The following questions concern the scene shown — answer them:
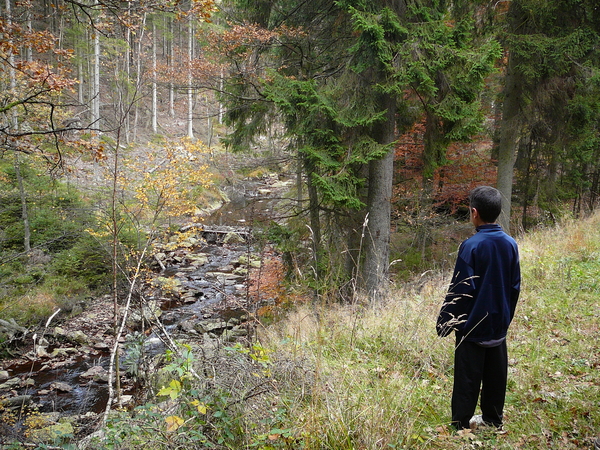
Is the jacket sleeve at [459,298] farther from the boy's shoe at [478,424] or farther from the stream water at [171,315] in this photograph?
the stream water at [171,315]

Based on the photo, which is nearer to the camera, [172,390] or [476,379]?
[172,390]

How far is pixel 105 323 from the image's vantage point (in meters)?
10.9

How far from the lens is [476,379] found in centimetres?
260

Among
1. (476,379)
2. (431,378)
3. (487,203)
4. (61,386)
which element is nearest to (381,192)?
(431,378)

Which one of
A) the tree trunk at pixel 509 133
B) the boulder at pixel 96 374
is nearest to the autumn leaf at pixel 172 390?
the boulder at pixel 96 374

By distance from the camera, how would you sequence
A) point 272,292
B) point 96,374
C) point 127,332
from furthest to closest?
point 127,332, point 272,292, point 96,374

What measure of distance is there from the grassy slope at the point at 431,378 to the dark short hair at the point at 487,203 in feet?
3.92

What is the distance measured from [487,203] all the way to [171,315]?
1087 centimetres

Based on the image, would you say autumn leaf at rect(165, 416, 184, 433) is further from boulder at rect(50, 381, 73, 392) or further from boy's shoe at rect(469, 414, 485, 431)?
boulder at rect(50, 381, 73, 392)

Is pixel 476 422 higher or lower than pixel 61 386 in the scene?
higher

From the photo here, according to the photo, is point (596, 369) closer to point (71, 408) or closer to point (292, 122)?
point (292, 122)

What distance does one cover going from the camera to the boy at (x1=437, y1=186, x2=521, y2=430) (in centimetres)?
255

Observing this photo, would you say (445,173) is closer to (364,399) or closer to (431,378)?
(431,378)

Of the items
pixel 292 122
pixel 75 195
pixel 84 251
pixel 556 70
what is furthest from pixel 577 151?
pixel 75 195
